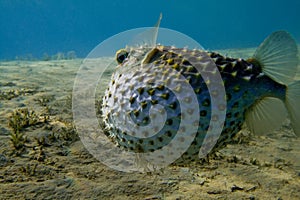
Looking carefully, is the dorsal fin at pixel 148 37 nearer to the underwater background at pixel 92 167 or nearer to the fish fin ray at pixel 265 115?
the fish fin ray at pixel 265 115

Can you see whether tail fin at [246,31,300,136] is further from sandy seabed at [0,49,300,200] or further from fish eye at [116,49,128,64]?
sandy seabed at [0,49,300,200]

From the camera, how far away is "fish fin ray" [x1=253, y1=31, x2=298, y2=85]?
1.91 meters

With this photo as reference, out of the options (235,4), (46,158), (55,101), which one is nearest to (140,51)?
(46,158)

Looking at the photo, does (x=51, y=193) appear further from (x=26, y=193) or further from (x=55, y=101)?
(x=55, y=101)

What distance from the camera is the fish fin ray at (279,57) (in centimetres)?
191

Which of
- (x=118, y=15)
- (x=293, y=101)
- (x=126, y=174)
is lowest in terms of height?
(x=126, y=174)

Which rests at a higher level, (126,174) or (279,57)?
(279,57)

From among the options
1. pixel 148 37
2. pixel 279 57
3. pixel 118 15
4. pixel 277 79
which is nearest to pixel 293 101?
pixel 277 79

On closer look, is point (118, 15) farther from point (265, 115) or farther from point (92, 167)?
point (265, 115)

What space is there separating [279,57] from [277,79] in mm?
161

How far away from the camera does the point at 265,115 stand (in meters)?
1.84

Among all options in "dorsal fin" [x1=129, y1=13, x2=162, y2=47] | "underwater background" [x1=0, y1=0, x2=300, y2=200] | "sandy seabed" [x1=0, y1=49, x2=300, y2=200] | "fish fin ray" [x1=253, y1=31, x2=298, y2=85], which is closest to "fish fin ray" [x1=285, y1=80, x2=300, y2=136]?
"fish fin ray" [x1=253, y1=31, x2=298, y2=85]

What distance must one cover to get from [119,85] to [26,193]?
1.77m

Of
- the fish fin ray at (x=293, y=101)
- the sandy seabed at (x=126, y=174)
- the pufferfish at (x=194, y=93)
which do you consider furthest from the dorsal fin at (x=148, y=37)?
the sandy seabed at (x=126, y=174)
